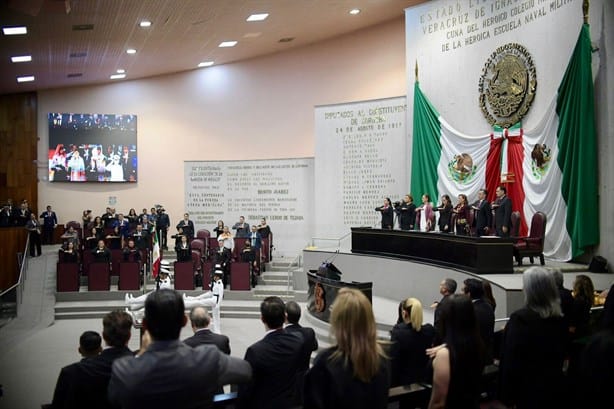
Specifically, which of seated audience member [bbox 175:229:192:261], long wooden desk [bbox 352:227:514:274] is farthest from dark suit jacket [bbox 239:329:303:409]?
seated audience member [bbox 175:229:192:261]

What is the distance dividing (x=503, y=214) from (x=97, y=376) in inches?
349

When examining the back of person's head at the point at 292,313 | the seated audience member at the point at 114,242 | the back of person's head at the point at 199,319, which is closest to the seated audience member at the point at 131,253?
the seated audience member at the point at 114,242

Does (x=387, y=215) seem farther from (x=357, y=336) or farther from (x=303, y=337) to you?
(x=357, y=336)

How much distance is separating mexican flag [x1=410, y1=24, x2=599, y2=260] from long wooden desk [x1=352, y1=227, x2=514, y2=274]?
5.54 feet

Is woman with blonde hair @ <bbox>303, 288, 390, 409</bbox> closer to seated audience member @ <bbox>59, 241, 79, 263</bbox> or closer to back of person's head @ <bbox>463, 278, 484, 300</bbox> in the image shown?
back of person's head @ <bbox>463, 278, 484, 300</bbox>

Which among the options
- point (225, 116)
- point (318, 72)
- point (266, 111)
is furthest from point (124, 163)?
point (318, 72)

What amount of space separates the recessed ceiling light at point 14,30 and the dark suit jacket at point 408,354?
11195 mm

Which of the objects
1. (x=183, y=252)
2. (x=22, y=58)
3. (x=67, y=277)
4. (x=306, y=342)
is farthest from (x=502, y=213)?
(x=22, y=58)

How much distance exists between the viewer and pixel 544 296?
10.7ft

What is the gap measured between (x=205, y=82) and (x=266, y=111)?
247 centimetres

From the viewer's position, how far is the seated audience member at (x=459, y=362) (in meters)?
2.87

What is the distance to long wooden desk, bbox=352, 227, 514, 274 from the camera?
32.1 ft

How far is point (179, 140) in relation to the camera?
21.4 m

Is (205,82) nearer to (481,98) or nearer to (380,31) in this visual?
(380,31)
